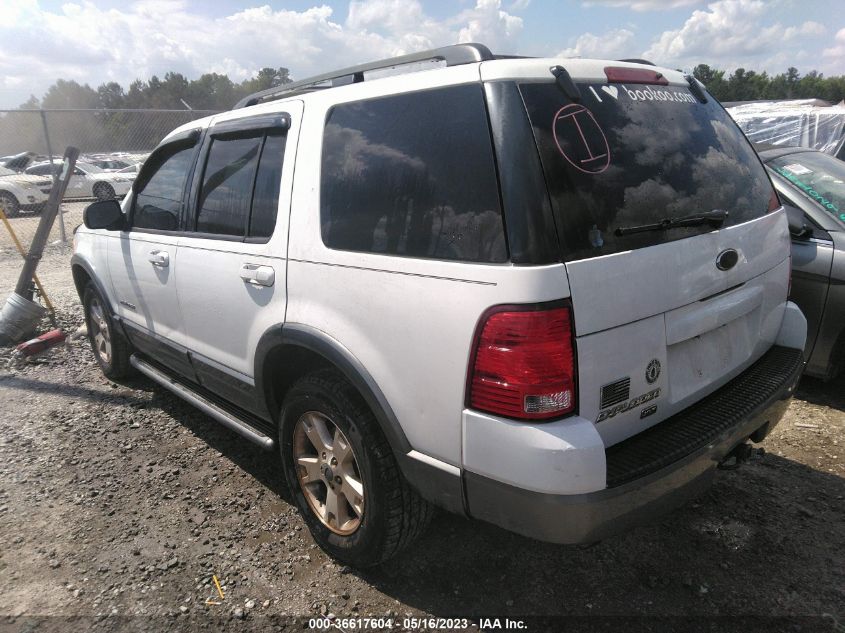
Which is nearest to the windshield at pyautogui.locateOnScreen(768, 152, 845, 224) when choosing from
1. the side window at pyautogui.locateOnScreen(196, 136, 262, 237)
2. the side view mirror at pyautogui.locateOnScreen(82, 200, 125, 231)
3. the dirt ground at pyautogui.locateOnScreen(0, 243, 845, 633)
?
the dirt ground at pyautogui.locateOnScreen(0, 243, 845, 633)

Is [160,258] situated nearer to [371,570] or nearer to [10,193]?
[371,570]

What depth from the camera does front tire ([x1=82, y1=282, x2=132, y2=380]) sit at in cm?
446

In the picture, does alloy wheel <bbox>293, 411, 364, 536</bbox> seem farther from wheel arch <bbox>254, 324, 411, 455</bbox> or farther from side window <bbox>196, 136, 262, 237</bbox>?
side window <bbox>196, 136, 262, 237</bbox>

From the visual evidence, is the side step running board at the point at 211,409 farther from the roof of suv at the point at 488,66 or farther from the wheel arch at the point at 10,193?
the wheel arch at the point at 10,193

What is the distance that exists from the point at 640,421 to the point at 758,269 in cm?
97

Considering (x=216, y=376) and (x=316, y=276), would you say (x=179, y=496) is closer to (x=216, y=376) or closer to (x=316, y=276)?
(x=216, y=376)

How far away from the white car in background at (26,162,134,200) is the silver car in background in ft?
62.0

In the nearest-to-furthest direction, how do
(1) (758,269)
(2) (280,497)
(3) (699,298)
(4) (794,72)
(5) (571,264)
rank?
(5) (571,264)
(3) (699,298)
(1) (758,269)
(2) (280,497)
(4) (794,72)

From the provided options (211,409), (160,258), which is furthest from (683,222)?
(160,258)

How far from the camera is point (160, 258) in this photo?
341 centimetres

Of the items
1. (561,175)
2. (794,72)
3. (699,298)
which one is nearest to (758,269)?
(699,298)

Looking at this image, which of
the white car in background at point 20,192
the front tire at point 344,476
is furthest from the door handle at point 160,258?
the white car in background at point 20,192

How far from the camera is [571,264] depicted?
174 centimetres

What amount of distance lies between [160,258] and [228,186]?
750 mm
